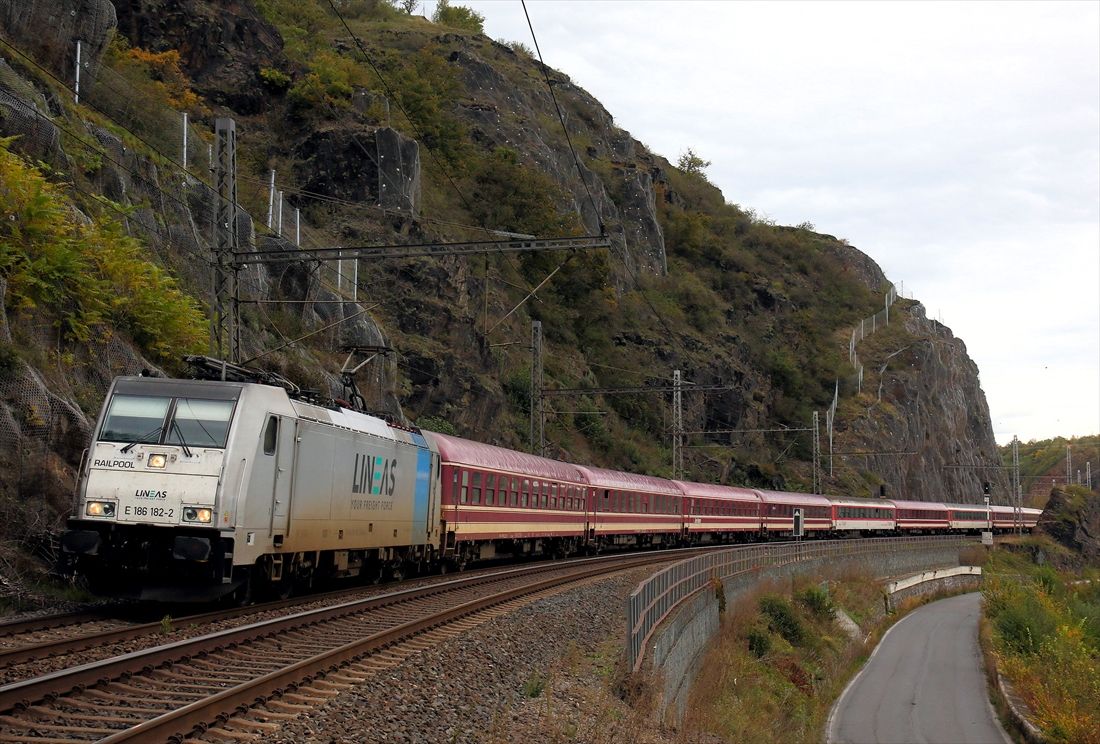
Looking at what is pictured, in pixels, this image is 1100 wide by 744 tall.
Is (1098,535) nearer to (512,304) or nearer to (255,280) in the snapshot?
(512,304)

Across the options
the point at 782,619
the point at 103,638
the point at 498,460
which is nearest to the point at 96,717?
the point at 103,638

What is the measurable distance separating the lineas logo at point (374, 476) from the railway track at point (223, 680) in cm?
318

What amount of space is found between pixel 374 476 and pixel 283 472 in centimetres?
421

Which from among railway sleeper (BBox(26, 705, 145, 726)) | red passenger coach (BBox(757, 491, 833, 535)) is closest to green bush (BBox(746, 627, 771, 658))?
railway sleeper (BBox(26, 705, 145, 726))

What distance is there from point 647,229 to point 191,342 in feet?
260

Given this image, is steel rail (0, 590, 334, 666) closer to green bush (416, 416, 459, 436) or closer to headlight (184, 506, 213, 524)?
headlight (184, 506, 213, 524)

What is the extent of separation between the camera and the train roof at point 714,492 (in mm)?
49625

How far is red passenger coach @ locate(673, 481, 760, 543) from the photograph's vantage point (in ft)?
164

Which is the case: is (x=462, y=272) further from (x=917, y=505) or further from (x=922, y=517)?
(x=922, y=517)

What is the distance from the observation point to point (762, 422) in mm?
94125

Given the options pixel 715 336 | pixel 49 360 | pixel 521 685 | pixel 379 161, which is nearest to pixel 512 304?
pixel 379 161

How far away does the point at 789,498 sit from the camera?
6028 cm

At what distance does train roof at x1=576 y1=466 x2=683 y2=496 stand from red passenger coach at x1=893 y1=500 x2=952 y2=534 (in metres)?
33.0

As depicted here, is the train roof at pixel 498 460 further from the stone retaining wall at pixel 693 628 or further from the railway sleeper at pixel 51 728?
the railway sleeper at pixel 51 728
